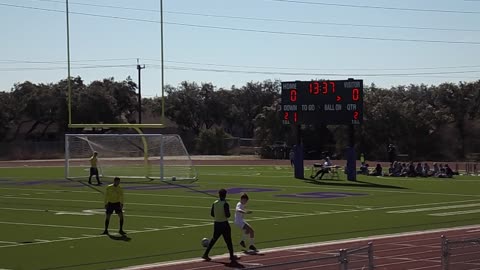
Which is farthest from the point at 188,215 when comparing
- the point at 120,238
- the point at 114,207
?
the point at 120,238

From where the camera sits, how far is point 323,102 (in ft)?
148

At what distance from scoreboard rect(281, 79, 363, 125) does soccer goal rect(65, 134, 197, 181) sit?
8206mm

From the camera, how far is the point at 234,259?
17.4 m

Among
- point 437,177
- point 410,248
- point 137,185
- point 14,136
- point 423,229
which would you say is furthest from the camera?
point 14,136

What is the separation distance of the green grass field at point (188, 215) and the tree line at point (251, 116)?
14952mm

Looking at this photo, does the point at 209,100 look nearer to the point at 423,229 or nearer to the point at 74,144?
the point at 74,144

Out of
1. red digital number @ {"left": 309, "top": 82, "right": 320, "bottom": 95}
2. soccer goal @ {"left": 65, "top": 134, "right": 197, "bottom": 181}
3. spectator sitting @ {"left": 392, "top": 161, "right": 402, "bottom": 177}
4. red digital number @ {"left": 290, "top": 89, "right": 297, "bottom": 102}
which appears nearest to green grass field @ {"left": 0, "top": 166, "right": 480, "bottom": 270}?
red digital number @ {"left": 290, "top": 89, "right": 297, "bottom": 102}

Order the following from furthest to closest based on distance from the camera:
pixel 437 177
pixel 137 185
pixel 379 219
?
pixel 437 177
pixel 137 185
pixel 379 219

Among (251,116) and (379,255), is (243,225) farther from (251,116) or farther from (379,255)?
(251,116)

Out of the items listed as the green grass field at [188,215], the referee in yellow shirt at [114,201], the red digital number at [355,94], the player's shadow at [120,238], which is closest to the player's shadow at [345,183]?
the green grass field at [188,215]

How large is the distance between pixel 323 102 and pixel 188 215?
1930 cm

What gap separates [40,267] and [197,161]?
198 feet

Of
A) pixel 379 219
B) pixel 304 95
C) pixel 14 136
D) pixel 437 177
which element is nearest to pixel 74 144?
pixel 304 95

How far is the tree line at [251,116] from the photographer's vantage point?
245ft
